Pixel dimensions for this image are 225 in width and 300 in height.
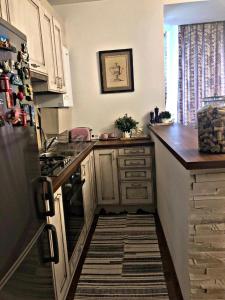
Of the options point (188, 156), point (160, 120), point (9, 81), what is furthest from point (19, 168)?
point (160, 120)

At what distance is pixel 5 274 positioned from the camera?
963 mm

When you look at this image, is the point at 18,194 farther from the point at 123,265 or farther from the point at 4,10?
the point at 123,265

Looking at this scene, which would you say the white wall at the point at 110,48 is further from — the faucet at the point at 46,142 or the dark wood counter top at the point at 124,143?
the faucet at the point at 46,142

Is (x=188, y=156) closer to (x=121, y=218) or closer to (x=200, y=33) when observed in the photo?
(x=121, y=218)

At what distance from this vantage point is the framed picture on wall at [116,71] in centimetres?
363

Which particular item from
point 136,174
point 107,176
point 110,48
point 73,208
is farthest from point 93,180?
point 110,48

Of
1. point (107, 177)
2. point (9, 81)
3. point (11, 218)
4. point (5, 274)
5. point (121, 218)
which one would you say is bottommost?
point (121, 218)

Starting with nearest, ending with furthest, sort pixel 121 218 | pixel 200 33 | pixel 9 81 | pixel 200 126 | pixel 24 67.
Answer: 1. pixel 9 81
2. pixel 24 67
3. pixel 200 126
4. pixel 121 218
5. pixel 200 33

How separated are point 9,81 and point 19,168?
356mm

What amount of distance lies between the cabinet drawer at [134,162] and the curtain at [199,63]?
1517 mm

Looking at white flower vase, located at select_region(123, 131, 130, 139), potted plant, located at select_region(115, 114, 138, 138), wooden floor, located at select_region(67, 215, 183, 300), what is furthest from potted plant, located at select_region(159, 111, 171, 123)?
wooden floor, located at select_region(67, 215, 183, 300)

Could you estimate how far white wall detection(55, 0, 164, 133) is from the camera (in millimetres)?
3551

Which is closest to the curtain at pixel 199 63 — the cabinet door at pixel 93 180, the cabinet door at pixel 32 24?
the cabinet door at pixel 93 180

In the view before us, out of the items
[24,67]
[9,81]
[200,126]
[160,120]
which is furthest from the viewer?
[160,120]
